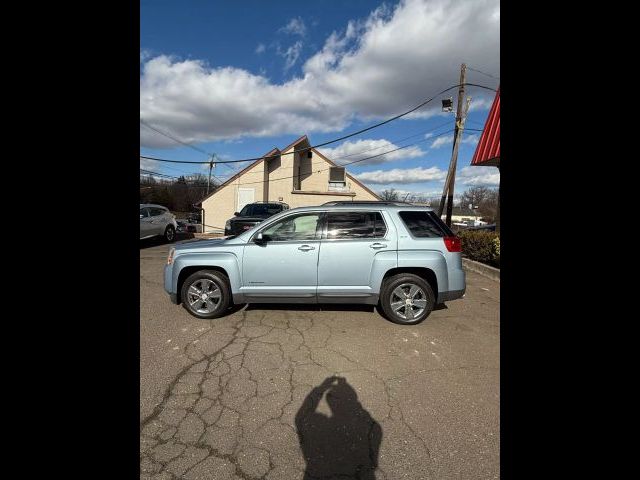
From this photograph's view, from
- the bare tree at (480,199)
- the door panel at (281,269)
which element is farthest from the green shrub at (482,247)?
the bare tree at (480,199)

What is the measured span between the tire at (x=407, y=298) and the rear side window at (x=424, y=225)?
643 millimetres

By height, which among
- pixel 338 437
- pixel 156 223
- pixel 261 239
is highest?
pixel 156 223

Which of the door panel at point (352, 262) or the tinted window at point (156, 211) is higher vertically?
the tinted window at point (156, 211)

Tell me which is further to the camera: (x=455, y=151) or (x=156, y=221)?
(x=455, y=151)

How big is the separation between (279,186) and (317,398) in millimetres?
19574

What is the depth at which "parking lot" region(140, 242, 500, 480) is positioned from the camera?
2.02 metres

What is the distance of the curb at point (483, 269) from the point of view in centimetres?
718

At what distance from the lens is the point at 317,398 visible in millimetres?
2648

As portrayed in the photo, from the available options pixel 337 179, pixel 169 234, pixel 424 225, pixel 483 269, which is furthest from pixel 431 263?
pixel 337 179

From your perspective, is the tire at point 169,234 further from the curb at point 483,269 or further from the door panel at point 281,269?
the curb at point 483,269

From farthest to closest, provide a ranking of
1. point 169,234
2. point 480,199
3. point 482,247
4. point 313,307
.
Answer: point 480,199
point 169,234
point 482,247
point 313,307

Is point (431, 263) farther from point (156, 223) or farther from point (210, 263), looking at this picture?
point (156, 223)

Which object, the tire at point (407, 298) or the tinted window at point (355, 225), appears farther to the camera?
the tinted window at point (355, 225)
